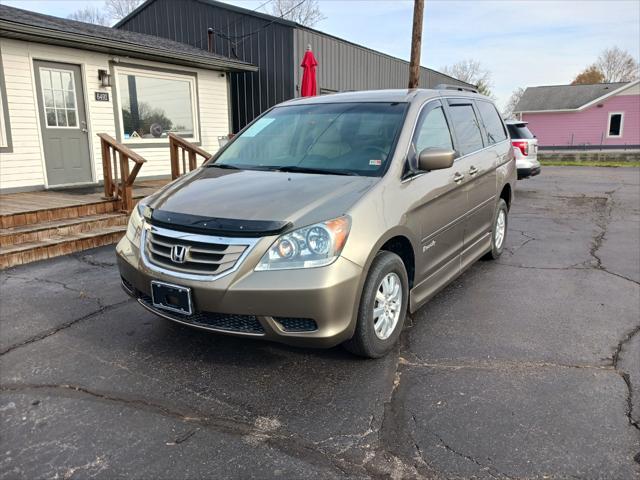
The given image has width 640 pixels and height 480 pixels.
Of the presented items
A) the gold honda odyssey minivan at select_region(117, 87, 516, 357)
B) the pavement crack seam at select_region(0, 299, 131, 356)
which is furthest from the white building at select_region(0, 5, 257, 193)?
the gold honda odyssey minivan at select_region(117, 87, 516, 357)

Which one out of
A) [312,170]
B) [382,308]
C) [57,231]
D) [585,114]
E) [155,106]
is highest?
[585,114]

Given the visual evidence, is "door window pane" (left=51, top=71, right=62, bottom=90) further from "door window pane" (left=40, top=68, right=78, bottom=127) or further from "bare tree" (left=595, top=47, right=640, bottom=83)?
"bare tree" (left=595, top=47, right=640, bottom=83)

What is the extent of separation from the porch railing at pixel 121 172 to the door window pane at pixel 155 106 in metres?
3.09

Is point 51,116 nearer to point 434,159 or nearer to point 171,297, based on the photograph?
point 171,297

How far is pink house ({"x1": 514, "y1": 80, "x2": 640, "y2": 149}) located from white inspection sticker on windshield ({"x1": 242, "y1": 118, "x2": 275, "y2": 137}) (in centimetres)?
3367

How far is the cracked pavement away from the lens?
2.39 metres

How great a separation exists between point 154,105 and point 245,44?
13.5ft

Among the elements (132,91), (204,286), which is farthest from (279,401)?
(132,91)

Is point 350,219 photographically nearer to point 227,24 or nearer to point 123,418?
point 123,418

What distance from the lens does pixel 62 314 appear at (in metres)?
4.39

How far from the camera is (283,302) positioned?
2807 mm

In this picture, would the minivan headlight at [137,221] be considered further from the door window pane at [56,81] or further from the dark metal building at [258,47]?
the dark metal building at [258,47]

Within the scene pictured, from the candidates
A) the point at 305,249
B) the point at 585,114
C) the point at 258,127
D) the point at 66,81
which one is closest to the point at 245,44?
the point at 66,81

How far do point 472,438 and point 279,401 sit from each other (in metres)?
1.07
